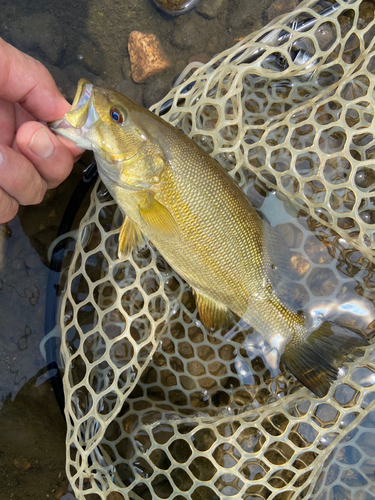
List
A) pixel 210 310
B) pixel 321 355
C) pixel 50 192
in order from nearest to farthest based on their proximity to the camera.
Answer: pixel 321 355, pixel 210 310, pixel 50 192

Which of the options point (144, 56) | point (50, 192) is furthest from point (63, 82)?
point (50, 192)

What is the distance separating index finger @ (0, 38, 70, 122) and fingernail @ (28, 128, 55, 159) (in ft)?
1.47

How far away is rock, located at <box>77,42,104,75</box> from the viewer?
3.42m

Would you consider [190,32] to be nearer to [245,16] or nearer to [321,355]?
[245,16]

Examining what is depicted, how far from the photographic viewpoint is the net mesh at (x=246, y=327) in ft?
8.29

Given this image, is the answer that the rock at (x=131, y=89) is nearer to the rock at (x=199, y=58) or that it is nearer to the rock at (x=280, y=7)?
the rock at (x=199, y=58)

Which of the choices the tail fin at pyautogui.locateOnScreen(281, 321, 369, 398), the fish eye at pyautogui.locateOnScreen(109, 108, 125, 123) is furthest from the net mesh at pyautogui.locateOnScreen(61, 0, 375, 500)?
the fish eye at pyautogui.locateOnScreen(109, 108, 125, 123)

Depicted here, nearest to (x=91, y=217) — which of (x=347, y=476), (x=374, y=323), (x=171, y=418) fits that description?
(x=171, y=418)

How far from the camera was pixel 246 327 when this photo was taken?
2992 millimetres

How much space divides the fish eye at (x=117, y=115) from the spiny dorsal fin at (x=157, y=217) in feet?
1.52

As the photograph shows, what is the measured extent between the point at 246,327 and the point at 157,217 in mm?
1220

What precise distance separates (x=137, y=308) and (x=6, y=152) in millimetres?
1346

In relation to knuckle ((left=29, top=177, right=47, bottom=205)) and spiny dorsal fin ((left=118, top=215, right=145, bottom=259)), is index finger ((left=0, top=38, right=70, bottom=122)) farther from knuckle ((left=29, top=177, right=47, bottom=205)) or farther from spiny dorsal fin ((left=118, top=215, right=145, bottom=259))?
spiny dorsal fin ((left=118, top=215, right=145, bottom=259))

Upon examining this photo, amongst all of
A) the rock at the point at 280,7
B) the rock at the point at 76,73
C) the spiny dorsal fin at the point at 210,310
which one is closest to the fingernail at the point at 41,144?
the spiny dorsal fin at the point at 210,310
